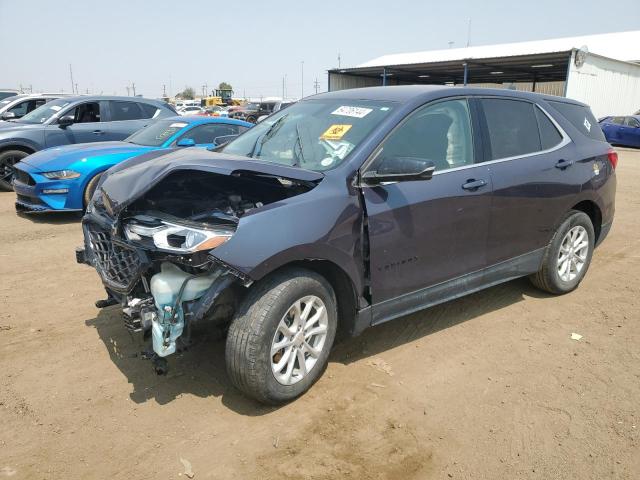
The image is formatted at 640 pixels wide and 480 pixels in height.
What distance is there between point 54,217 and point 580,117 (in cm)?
696

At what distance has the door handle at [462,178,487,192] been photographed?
11.9ft

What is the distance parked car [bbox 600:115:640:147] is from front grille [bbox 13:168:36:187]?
21.4 meters

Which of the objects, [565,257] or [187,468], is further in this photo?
[565,257]

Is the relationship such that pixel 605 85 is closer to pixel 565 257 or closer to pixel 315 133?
pixel 565 257

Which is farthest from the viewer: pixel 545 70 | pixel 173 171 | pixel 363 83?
pixel 363 83

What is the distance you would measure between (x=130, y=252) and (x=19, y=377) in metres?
1.16

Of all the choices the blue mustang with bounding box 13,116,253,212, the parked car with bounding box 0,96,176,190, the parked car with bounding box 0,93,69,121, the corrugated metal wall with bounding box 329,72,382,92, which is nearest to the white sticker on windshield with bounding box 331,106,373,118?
the blue mustang with bounding box 13,116,253,212

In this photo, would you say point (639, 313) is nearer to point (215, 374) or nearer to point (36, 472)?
point (215, 374)

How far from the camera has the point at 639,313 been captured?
14.5 feet

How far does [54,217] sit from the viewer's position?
25.0ft

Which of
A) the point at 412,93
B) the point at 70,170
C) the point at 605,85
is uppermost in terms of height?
the point at 605,85

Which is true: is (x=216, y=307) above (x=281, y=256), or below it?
below

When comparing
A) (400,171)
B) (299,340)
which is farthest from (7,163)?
(400,171)

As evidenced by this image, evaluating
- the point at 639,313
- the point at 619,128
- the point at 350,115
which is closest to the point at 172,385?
the point at 350,115
